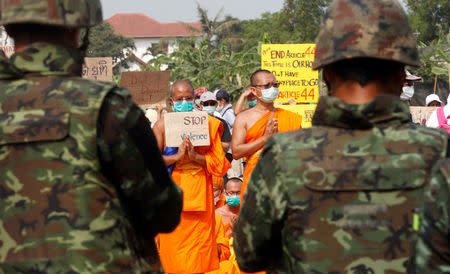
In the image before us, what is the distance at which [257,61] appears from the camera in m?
23.4

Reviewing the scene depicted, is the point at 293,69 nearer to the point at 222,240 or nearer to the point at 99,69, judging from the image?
the point at 99,69

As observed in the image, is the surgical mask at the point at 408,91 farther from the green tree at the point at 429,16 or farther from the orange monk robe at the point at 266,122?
the green tree at the point at 429,16

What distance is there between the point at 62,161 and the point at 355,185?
40.4 inches

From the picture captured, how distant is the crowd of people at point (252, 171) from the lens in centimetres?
230

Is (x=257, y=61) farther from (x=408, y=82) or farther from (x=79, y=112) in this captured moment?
(x=79, y=112)

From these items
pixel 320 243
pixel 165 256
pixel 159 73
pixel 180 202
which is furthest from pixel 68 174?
pixel 159 73

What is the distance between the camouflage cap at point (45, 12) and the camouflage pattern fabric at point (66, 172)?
0.14 metres

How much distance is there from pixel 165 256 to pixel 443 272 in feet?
18.0

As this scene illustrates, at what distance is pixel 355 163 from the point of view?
90.5 inches

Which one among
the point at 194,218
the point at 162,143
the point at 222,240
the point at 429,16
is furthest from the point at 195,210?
the point at 429,16

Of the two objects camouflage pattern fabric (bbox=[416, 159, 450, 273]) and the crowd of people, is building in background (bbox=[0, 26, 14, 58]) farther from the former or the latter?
camouflage pattern fabric (bbox=[416, 159, 450, 273])

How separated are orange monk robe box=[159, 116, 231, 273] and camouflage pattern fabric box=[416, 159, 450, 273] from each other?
16.8 feet

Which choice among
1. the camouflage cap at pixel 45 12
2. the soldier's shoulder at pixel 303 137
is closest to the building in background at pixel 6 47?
the camouflage cap at pixel 45 12

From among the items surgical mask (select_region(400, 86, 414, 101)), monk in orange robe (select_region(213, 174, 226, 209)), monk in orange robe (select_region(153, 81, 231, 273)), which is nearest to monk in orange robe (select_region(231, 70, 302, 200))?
monk in orange robe (select_region(153, 81, 231, 273))
